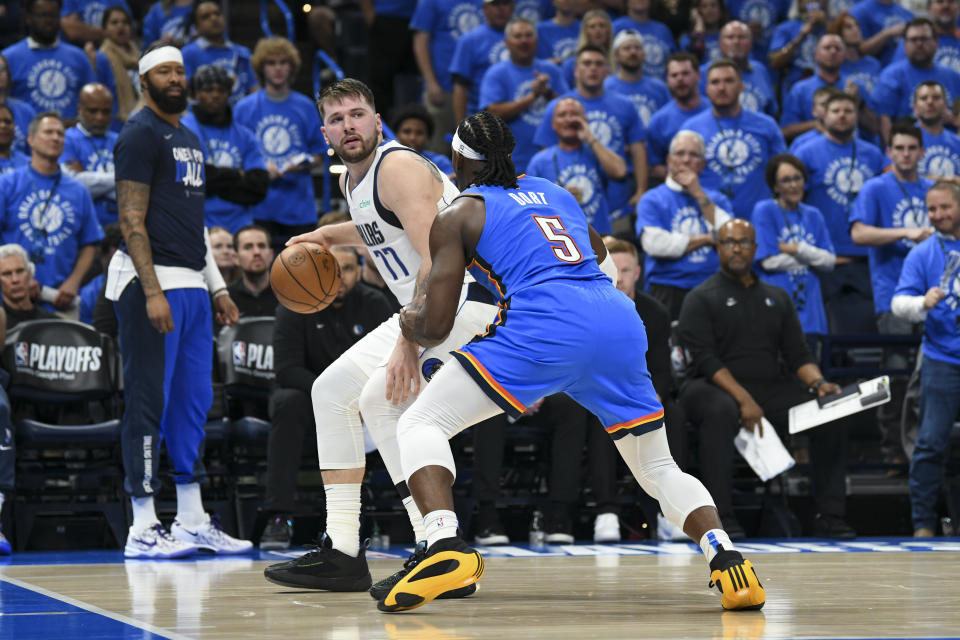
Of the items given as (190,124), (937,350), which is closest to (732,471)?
(937,350)

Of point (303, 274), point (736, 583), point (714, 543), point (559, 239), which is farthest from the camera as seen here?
point (303, 274)

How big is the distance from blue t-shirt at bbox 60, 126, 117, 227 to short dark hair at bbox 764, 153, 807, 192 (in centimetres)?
465

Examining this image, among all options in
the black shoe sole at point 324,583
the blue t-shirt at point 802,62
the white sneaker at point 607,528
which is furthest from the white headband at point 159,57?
the blue t-shirt at point 802,62

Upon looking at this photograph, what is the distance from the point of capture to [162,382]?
6.62m

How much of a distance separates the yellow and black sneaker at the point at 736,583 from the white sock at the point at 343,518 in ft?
4.99

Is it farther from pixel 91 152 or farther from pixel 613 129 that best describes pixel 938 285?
pixel 91 152

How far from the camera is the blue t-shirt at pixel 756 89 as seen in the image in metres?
11.2

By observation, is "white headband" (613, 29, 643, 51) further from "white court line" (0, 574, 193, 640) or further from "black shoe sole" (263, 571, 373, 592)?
"white court line" (0, 574, 193, 640)

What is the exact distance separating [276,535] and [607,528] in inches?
75.9

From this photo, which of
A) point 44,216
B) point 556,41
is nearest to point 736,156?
point 556,41

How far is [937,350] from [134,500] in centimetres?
489

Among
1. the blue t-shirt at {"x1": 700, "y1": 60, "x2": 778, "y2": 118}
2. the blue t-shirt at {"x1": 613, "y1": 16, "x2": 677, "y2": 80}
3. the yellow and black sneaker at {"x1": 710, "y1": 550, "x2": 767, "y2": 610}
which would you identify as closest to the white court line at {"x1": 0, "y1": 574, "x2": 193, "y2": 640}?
the yellow and black sneaker at {"x1": 710, "y1": 550, "x2": 767, "y2": 610}

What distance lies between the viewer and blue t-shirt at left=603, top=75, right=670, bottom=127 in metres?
10.9

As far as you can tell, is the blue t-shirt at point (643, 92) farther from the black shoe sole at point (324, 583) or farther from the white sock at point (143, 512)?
the black shoe sole at point (324, 583)
